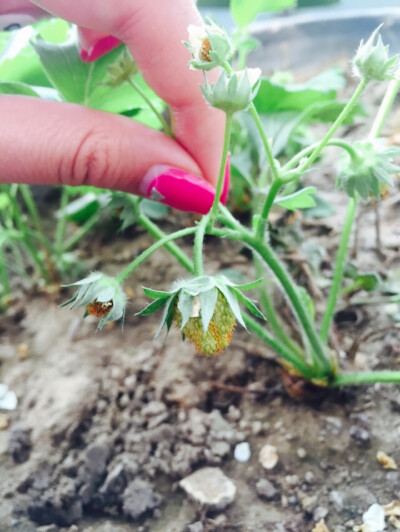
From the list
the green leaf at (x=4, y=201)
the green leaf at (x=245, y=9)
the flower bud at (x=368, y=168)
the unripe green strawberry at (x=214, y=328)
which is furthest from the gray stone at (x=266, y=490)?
the green leaf at (x=245, y=9)

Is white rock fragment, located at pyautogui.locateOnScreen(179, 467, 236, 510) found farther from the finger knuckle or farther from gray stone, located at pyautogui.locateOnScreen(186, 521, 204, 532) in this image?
the finger knuckle

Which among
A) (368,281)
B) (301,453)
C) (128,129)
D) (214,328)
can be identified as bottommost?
(301,453)

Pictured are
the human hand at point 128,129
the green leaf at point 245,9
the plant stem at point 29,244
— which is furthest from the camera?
the green leaf at point 245,9

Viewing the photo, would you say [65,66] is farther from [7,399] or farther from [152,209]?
[7,399]

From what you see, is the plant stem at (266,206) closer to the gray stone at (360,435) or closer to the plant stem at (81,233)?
the gray stone at (360,435)

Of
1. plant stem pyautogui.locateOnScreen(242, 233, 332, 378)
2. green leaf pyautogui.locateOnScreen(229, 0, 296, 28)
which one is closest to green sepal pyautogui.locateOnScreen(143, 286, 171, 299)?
plant stem pyautogui.locateOnScreen(242, 233, 332, 378)

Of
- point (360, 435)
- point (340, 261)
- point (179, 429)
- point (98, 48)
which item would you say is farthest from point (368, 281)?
point (98, 48)

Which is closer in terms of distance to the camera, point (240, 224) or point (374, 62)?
point (374, 62)

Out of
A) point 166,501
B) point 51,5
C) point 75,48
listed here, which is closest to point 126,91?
point 75,48
